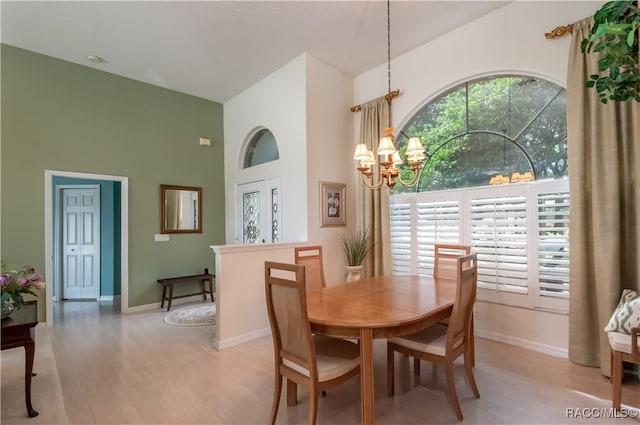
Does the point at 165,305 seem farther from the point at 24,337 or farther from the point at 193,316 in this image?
the point at 24,337

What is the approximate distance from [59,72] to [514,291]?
20.9ft

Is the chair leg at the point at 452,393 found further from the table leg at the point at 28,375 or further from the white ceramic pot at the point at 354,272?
the table leg at the point at 28,375

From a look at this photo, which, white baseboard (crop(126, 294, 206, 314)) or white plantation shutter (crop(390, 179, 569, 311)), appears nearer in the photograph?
white plantation shutter (crop(390, 179, 569, 311))

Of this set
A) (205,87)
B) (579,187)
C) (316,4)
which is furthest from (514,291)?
(205,87)

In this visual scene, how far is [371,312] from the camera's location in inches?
79.1

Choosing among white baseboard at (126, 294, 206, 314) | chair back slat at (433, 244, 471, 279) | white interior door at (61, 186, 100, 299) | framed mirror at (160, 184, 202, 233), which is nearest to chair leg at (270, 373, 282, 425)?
chair back slat at (433, 244, 471, 279)

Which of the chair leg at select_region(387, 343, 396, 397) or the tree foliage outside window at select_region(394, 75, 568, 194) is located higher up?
the tree foliage outside window at select_region(394, 75, 568, 194)

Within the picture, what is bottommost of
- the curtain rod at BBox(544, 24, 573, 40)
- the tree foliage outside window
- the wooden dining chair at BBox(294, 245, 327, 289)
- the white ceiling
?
the wooden dining chair at BBox(294, 245, 327, 289)

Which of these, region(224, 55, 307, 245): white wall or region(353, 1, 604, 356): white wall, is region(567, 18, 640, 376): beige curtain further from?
region(224, 55, 307, 245): white wall

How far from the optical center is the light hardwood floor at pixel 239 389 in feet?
6.99

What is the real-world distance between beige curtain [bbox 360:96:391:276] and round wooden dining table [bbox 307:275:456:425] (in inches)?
54.4

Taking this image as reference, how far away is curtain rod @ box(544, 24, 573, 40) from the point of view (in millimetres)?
2798

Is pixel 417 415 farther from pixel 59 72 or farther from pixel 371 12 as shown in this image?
pixel 59 72

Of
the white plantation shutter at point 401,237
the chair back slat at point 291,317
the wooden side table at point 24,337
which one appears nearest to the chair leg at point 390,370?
the chair back slat at point 291,317
